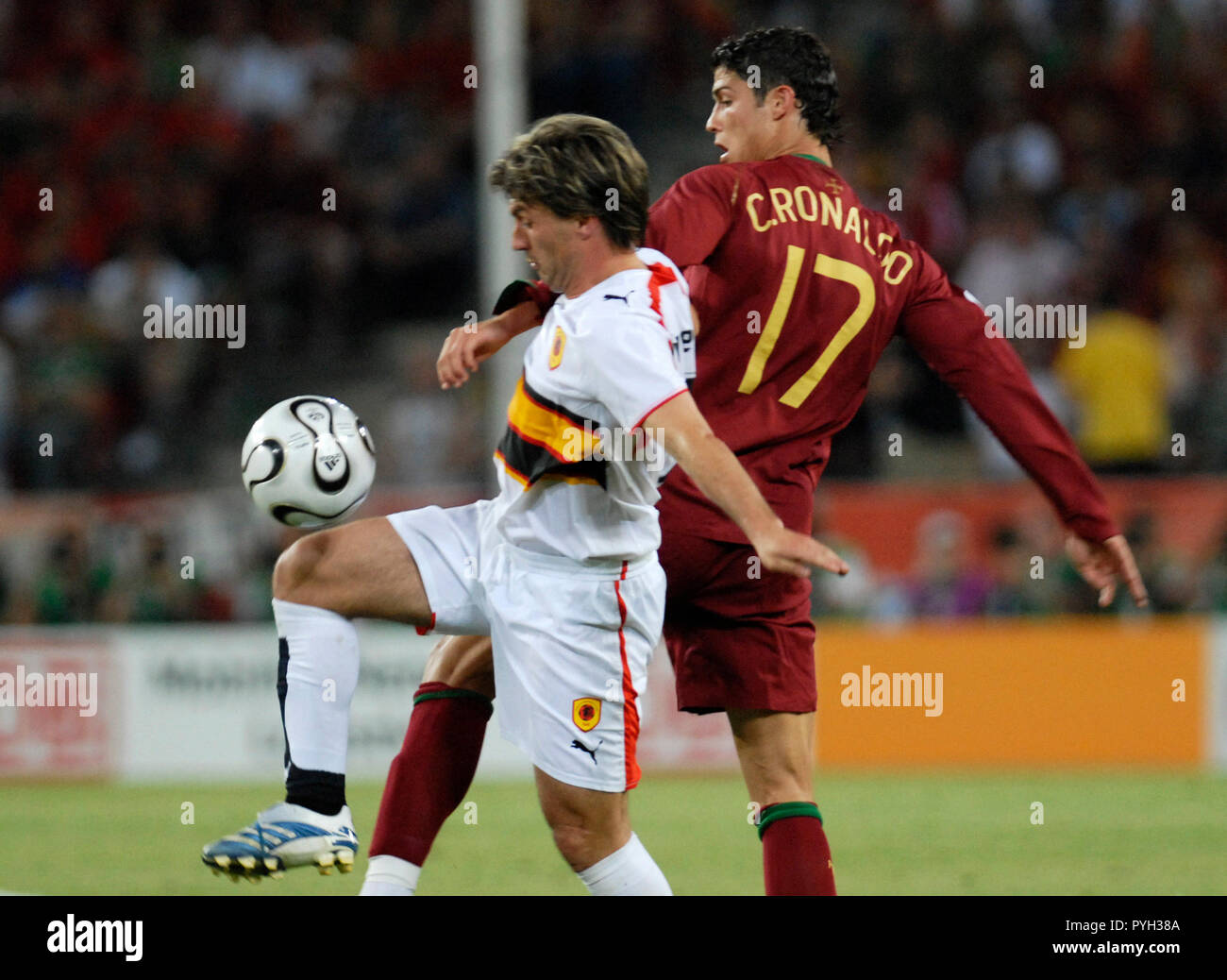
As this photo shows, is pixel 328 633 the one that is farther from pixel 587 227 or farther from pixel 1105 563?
pixel 1105 563

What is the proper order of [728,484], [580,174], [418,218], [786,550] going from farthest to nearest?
[418,218]
[580,174]
[728,484]
[786,550]

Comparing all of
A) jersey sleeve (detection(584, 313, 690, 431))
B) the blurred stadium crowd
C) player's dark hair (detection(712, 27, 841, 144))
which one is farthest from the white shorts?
the blurred stadium crowd

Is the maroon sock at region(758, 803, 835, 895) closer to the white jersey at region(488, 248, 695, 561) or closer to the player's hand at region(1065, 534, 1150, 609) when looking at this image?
the white jersey at region(488, 248, 695, 561)

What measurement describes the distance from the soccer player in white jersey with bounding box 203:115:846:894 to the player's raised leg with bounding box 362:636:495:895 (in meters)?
0.31

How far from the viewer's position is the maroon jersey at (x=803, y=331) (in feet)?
13.8

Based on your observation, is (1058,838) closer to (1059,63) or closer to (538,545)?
(538,545)

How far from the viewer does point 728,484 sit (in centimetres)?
348

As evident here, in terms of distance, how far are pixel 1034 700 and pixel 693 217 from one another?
6579mm


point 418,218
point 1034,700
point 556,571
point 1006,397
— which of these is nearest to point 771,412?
point 1006,397

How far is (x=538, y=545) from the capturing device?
3900 mm

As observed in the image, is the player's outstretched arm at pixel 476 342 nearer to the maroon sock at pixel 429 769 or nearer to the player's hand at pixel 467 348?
the player's hand at pixel 467 348

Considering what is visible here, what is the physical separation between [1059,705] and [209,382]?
20.6 feet
